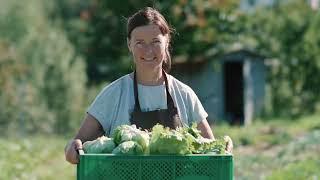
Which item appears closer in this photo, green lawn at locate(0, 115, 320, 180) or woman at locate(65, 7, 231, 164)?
woman at locate(65, 7, 231, 164)

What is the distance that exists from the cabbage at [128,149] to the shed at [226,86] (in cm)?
1944

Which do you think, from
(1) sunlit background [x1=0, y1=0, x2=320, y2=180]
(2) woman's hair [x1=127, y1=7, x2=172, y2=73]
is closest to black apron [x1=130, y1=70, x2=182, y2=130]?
(2) woman's hair [x1=127, y1=7, x2=172, y2=73]

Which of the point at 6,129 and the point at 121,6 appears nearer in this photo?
the point at 6,129

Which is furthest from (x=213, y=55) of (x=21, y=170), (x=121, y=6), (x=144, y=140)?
(x=144, y=140)

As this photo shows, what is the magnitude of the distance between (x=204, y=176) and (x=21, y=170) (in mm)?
7899

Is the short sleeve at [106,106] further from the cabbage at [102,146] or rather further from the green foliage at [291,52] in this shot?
the green foliage at [291,52]

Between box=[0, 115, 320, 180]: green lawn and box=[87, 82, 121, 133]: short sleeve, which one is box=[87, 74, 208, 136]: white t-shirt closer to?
box=[87, 82, 121, 133]: short sleeve

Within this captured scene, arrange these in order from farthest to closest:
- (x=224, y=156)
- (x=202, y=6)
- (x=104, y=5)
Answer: (x=104, y=5)
(x=202, y=6)
(x=224, y=156)

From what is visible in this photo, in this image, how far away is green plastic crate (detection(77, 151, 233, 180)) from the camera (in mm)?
3111

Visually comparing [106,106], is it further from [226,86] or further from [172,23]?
[226,86]

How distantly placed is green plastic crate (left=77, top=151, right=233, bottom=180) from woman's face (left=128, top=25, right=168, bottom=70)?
2.27 ft

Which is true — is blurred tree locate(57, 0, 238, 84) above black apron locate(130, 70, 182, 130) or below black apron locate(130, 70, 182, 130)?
above

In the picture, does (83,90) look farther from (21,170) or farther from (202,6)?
(21,170)

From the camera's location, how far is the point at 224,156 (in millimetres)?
3139
